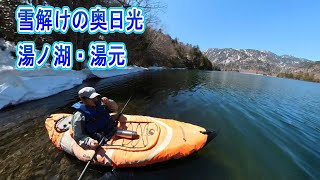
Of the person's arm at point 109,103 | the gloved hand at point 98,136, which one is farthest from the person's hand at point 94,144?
the person's arm at point 109,103

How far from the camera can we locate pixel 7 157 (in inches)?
289

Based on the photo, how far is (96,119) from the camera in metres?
7.06

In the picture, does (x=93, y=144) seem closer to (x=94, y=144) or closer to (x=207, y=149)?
(x=94, y=144)

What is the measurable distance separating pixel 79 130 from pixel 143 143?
204 cm

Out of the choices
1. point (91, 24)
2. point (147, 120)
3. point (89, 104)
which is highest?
point (91, 24)

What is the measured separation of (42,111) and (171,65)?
70418mm

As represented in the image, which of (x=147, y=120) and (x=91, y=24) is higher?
(x=91, y=24)

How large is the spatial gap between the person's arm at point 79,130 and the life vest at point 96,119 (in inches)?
6.6

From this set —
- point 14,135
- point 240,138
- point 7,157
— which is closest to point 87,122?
point 7,157

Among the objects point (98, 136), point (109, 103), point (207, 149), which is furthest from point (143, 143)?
point (207, 149)

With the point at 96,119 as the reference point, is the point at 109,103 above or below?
above

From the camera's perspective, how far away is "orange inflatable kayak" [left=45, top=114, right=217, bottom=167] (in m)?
6.49

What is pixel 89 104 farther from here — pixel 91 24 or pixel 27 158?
pixel 91 24

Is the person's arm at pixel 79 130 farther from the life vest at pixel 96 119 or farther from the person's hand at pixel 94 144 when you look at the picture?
the life vest at pixel 96 119
